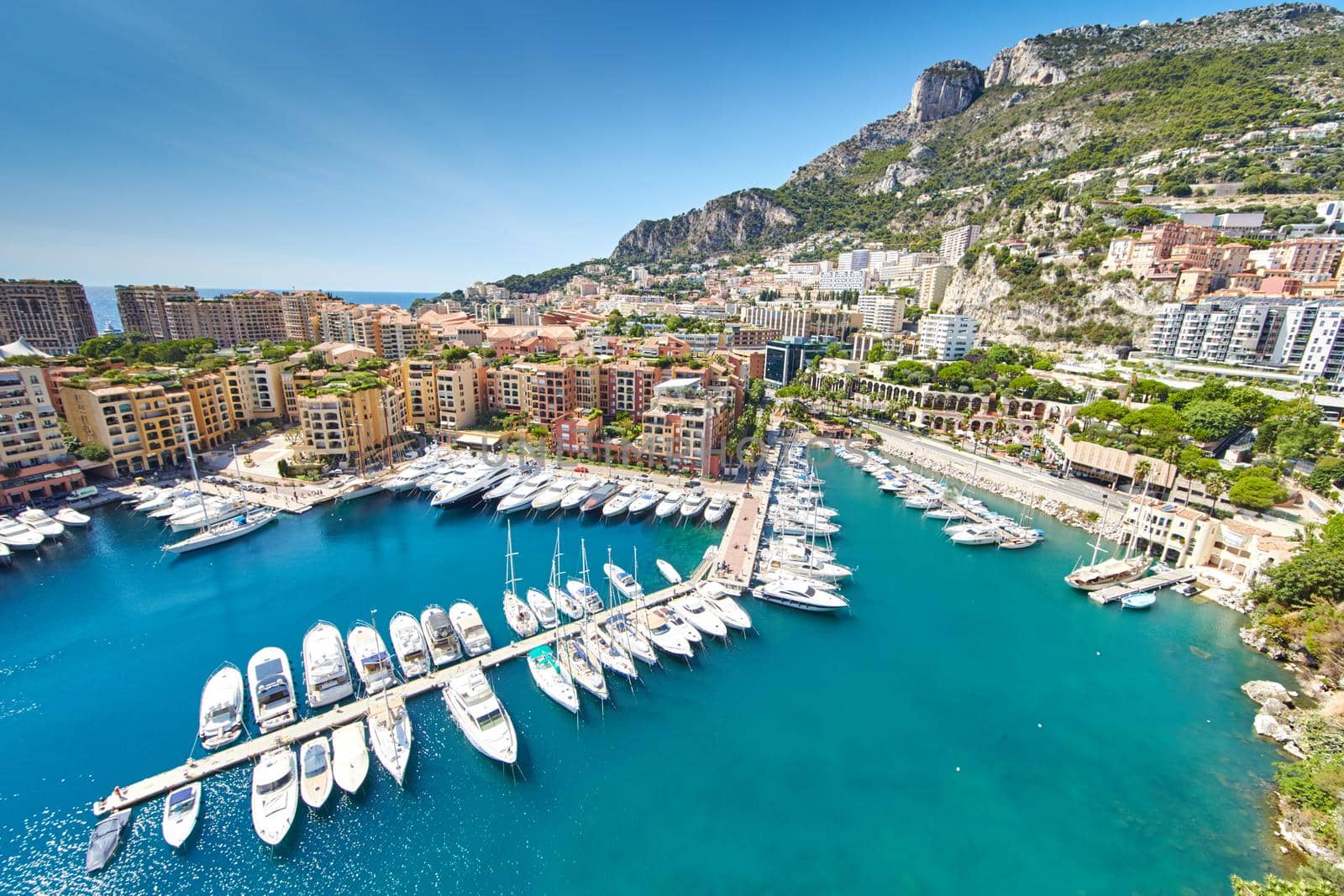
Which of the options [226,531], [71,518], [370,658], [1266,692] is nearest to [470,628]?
[370,658]

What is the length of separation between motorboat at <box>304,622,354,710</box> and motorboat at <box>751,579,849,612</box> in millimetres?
23260

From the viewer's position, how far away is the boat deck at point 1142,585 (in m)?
37.0

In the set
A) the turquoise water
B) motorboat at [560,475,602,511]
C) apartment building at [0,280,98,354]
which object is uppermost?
apartment building at [0,280,98,354]

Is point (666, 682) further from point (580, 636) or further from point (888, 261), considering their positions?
point (888, 261)

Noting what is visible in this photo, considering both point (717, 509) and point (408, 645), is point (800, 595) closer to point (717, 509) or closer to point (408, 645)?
point (717, 509)

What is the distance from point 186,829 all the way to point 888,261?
6920 inches

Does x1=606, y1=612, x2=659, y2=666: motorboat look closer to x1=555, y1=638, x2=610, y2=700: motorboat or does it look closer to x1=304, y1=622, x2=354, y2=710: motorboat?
x1=555, y1=638, x2=610, y2=700: motorboat

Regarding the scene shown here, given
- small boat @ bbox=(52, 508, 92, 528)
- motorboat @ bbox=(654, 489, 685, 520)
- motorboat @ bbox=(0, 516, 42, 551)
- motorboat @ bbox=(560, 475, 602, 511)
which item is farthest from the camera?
motorboat @ bbox=(560, 475, 602, 511)

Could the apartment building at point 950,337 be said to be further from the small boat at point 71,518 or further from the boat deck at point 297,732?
the small boat at point 71,518

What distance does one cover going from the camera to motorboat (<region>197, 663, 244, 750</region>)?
22.8 metres

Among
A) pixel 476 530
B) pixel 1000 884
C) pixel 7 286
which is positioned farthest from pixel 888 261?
pixel 7 286

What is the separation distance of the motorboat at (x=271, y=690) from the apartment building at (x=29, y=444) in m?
36.8

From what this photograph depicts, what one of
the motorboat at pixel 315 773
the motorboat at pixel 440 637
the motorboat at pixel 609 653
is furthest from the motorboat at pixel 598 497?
the motorboat at pixel 315 773

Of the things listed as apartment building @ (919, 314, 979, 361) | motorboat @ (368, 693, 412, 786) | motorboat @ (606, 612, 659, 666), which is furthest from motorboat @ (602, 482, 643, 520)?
apartment building @ (919, 314, 979, 361)
